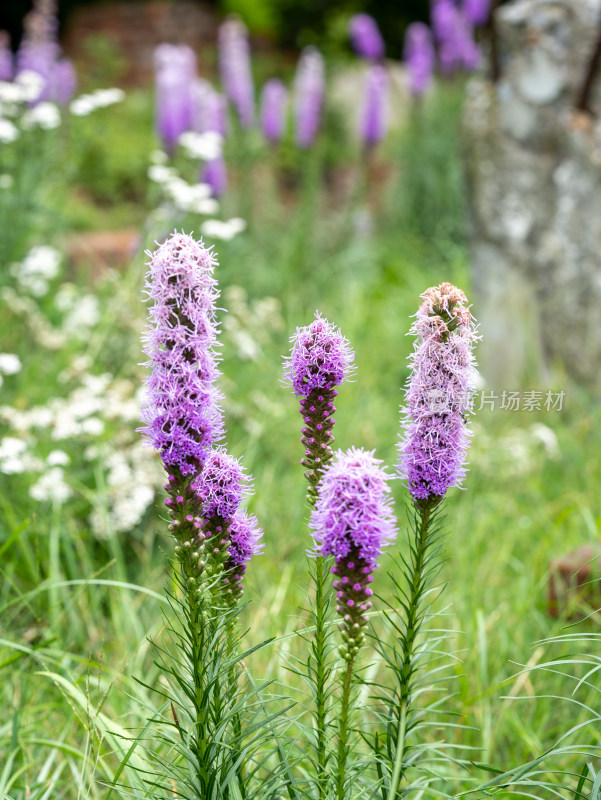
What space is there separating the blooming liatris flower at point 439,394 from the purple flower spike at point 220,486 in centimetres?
31

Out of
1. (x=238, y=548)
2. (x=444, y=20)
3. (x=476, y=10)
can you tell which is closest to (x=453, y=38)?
(x=444, y=20)

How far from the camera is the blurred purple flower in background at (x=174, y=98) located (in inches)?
277

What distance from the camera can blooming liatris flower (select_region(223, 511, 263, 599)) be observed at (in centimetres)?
164

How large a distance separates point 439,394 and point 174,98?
6226 mm

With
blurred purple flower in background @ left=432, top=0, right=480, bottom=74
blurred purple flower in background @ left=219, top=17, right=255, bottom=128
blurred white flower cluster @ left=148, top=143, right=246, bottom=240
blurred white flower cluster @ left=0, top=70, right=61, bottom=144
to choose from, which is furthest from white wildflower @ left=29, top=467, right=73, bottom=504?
blurred purple flower in background @ left=432, top=0, right=480, bottom=74

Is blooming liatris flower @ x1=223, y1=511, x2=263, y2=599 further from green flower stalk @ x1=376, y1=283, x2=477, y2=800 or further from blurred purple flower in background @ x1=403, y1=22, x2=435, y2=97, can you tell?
blurred purple flower in background @ x1=403, y1=22, x2=435, y2=97

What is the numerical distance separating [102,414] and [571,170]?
133 inches

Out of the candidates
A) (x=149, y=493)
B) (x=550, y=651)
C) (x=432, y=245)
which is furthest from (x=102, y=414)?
(x=432, y=245)

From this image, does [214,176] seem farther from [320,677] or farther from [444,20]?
[320,677]

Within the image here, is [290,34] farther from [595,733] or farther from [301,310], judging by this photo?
[595,733]

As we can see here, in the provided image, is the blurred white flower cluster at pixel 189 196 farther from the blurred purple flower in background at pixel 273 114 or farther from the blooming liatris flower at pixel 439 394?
the blooming liatris flower at pixel 439 394

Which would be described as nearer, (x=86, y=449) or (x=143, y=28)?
(x=86, y=449)

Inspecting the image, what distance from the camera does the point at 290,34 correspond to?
15516 mm

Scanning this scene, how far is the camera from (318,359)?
1.55 metres
